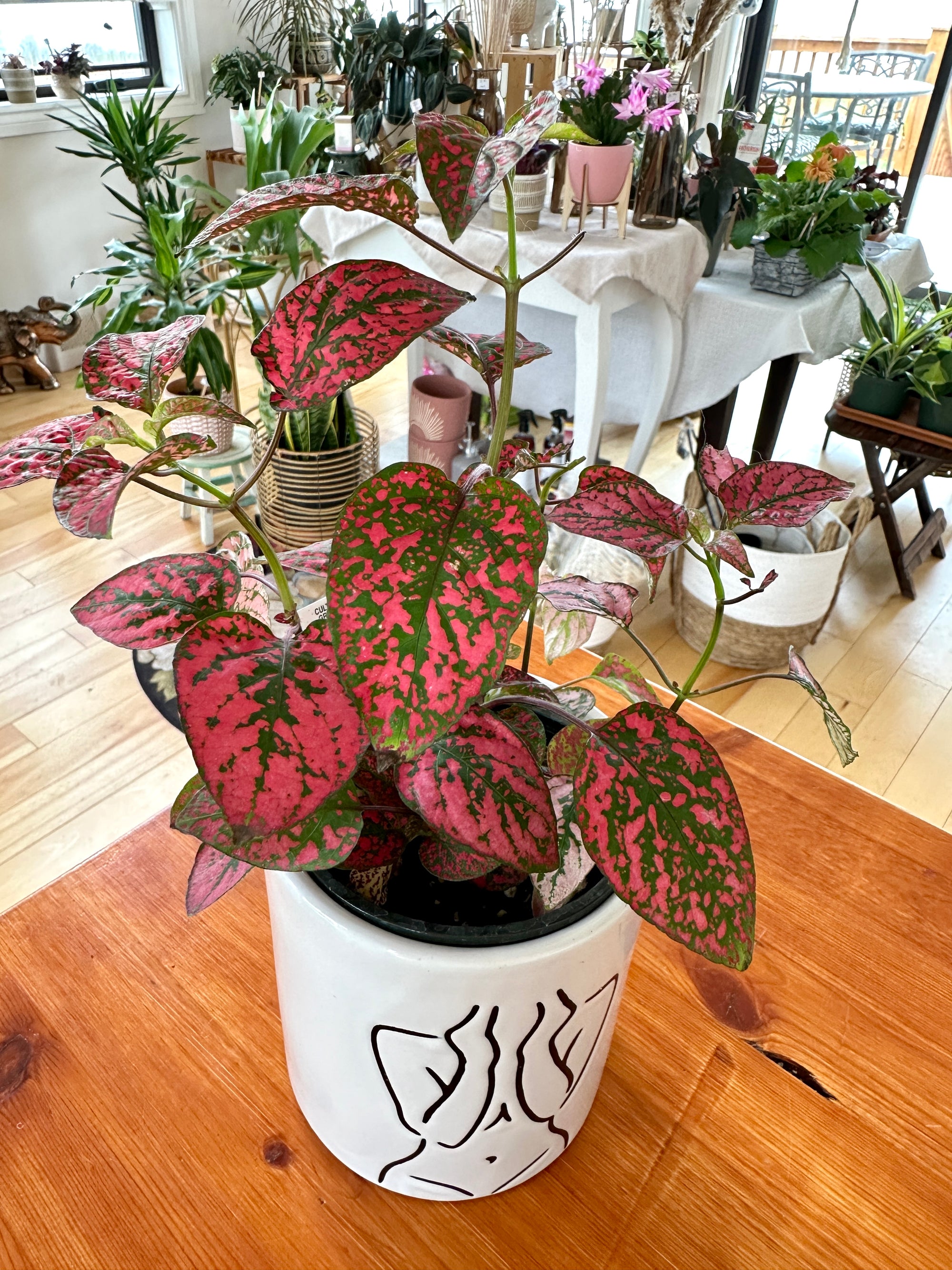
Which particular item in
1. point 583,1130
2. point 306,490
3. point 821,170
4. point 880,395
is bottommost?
point 306,490

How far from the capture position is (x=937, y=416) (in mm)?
2039

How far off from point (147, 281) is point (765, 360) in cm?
151

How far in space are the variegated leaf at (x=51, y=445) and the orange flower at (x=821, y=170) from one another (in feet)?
7.28

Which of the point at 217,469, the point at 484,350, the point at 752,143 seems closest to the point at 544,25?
the point at 752,143

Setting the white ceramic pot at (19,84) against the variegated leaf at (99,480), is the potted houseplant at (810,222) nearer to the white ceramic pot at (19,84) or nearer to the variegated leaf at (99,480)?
the variegated leaf at (99,480)

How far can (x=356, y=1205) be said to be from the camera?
53cm

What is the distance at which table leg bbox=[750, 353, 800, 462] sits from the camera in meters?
2.29

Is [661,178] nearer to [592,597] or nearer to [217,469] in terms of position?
[217,469]

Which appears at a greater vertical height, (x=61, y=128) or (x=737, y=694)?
(x=61, y=128)

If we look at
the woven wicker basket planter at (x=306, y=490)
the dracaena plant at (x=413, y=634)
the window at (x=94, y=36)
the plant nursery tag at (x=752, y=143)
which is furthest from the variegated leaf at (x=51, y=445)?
the window at (x=94, y=36)

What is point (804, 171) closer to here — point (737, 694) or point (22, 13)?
point (737, 694)

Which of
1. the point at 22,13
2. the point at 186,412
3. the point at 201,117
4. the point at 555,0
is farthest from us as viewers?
the point at 201,117

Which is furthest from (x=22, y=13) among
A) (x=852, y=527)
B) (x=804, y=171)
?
(x=852, y=527)

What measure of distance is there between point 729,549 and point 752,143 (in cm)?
243
